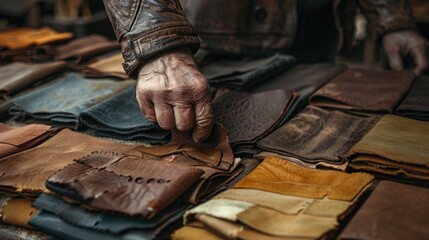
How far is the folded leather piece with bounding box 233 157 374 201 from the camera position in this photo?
4.36ft

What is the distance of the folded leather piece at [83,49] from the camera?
2654mm

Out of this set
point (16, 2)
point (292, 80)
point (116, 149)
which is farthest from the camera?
point (16, 2)

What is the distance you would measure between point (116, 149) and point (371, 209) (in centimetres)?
76

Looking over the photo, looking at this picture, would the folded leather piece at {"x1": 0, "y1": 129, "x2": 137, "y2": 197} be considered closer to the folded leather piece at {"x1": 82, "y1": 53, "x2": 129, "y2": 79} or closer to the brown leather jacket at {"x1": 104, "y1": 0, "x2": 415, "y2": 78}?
Answer: the folded leather piece at {"x1": 82, "y1": 53, "x2": 129, "y2": 79}

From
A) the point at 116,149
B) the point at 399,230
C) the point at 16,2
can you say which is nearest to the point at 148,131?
the point at 116,149

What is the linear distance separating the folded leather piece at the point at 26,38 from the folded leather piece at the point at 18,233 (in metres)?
1.43

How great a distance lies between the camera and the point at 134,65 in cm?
168

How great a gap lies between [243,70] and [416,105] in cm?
64

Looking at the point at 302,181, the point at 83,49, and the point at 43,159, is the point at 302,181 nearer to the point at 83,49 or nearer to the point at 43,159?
the point at 43,159

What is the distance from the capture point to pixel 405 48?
95.0 inches

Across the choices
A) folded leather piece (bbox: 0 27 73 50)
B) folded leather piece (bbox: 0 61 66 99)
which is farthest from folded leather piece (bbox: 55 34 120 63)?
folded leather piece (bbox: 0 61 66 99)

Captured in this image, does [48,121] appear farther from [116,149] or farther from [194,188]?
[194,188]

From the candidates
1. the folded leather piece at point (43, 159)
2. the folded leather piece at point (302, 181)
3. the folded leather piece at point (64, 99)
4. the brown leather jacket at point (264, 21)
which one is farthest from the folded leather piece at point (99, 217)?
the brown leather jacket at point (264, 21)

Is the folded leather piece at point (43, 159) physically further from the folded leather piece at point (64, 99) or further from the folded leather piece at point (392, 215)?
the folded leather piece at point (392, 215)
